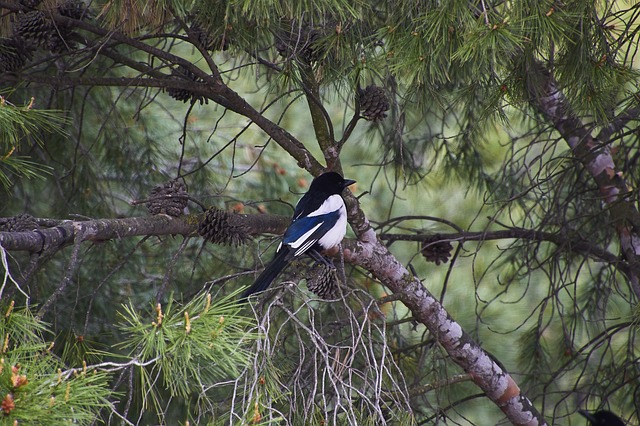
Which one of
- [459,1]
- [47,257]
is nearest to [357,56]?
[459,1]

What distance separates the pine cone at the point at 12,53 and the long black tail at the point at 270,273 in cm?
100

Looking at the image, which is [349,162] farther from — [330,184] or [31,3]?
[31,3]

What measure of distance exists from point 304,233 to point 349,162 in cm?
305

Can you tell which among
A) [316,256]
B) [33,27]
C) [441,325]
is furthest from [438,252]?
[33,27]

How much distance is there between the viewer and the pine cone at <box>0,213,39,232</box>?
194cm

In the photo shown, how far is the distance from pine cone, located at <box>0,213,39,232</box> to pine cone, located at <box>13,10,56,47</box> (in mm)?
811

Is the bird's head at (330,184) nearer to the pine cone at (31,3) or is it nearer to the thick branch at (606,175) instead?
the thick branch at (606,175)

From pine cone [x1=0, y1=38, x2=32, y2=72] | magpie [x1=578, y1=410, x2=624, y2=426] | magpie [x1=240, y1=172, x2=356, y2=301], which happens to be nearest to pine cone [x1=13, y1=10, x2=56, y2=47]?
pine cone [x1=0, y1=38, x2=32, y2=72]

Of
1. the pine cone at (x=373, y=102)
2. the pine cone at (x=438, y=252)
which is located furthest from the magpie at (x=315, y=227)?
the pine cone at (x=438, y=252)

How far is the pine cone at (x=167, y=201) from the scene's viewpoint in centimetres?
234

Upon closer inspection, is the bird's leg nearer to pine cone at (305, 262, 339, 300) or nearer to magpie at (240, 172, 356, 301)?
magpie at (240, 172, 356, 301)

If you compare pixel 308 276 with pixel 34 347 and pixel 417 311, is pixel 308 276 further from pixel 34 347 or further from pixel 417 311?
pixel 34 347

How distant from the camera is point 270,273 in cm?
254

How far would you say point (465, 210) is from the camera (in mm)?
5711
